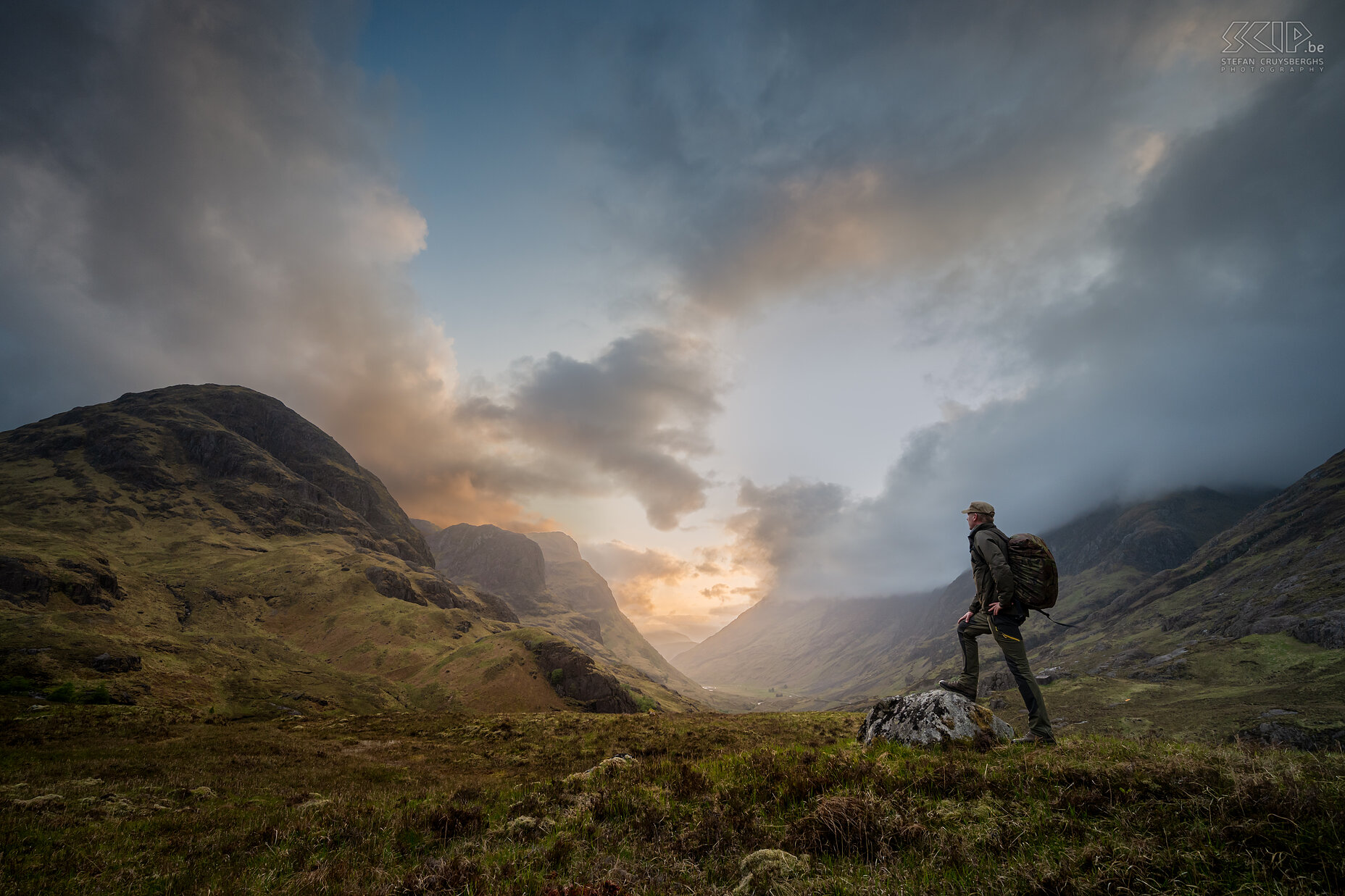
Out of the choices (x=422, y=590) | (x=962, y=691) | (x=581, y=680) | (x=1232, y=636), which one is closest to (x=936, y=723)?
(x=962, y=691)

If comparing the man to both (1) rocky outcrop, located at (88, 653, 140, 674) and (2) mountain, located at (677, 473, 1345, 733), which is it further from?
(1) rocky outcrop, located at (88, 653, 140, 674)

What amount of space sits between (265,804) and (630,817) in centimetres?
1088

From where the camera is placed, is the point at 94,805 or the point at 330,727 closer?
the point at 94,805

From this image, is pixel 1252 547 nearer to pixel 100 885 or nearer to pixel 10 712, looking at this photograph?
pixel 100 885

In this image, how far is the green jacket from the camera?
32.8 feet

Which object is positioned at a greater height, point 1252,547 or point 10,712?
point 10,712

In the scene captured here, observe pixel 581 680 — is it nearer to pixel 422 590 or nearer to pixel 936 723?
pixel 422 590

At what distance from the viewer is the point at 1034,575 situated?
10016 mm

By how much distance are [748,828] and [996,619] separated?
7480mm

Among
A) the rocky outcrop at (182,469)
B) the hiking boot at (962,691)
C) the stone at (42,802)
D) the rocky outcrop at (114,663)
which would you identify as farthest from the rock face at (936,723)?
the rocky outcrop at (182,469)

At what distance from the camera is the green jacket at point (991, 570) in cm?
1000

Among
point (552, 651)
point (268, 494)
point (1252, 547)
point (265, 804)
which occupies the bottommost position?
point (1252, 547)

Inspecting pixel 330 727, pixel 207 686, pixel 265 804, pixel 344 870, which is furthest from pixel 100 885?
pixel 207 686

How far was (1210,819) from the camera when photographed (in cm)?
430
